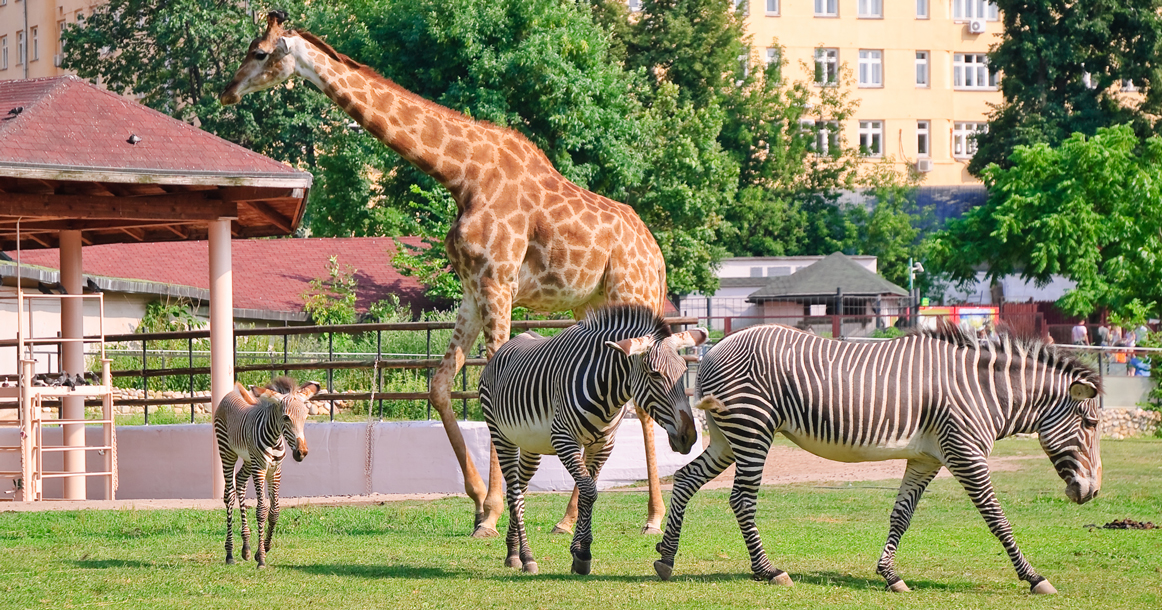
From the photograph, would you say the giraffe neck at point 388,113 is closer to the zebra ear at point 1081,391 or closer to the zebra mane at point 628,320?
the zebra mane at point 628,320

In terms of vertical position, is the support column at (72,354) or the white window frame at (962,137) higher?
the white window frame at (962,137)

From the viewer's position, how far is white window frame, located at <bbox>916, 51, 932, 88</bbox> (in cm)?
6059

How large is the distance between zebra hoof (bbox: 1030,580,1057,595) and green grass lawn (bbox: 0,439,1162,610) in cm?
12

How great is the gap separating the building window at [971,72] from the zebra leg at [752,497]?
5658 cm

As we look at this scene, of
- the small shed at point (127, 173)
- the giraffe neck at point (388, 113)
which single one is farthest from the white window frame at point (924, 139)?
the giraffe neck at point (388, 113)

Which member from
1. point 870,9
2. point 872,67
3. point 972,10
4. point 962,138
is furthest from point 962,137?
point 870,9

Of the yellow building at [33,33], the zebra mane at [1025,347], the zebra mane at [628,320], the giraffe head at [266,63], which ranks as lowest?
the zebra mane at [1025,347]

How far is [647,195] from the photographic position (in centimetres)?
3297

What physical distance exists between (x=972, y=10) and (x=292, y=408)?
58.0 m

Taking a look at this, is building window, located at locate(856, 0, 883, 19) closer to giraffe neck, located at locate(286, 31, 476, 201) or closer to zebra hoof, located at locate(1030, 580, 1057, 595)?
giraffe neck, located at locate(286, 31, 476, 201)

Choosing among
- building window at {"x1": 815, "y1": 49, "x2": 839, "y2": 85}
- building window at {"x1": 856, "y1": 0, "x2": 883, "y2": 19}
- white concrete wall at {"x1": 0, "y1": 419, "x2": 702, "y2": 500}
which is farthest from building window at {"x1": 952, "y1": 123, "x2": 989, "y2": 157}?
white concrete wall at {"x1": 0, "y1": 419, "x2": 702, "y2": 500}

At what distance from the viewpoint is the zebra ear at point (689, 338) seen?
786 cm

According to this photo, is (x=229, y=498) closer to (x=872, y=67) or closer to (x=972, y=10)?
(x=872, y=67)

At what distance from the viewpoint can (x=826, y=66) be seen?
5984cm
